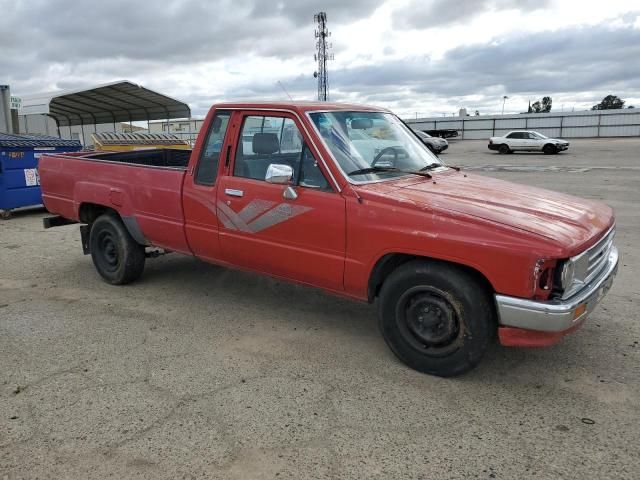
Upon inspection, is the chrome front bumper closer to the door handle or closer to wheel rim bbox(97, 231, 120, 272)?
the door handle

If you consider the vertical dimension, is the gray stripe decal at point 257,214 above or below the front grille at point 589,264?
above

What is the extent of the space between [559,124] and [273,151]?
5251cm

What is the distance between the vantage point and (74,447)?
278cm

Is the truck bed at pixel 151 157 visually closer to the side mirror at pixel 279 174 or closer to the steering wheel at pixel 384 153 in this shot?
the side mirror at pixel 279 174

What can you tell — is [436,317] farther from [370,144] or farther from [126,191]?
[126,191]

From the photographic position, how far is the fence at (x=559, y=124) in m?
47.4

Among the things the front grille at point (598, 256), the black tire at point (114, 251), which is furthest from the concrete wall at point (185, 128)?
the front grille at point (598, 256)

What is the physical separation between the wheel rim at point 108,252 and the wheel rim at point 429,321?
3.39 meters

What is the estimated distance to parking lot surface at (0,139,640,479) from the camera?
266 cm

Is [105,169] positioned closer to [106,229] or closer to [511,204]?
[106,229]

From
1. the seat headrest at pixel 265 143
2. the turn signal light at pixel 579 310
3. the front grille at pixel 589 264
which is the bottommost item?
the turn signal light at pixel 579 310

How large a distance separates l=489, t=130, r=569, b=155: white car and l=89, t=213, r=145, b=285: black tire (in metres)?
28.8

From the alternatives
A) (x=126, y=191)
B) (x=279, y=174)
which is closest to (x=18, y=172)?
(x=126, y=191)

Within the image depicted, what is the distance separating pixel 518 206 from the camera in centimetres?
347
